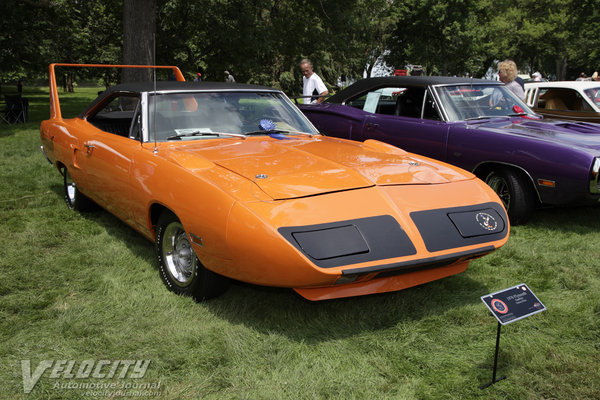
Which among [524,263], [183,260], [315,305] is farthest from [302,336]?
[524,263]

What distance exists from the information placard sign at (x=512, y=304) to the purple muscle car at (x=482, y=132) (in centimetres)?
256

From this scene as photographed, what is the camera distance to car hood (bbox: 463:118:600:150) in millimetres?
4973

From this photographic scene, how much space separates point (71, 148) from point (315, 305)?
2943mm

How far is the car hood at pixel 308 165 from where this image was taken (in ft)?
9.95

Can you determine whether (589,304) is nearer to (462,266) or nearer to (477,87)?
(462,266)

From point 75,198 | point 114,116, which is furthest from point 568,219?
point 75,198

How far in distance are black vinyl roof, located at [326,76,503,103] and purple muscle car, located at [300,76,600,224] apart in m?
0.01

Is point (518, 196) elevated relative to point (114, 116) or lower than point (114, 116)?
lower

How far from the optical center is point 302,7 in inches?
751

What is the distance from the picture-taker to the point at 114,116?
5309 millimetres

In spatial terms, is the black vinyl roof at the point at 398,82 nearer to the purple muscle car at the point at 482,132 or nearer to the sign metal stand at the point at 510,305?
the purple muscle car at the point at 482,132

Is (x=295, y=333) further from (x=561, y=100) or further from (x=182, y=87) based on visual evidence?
(x=561, y=100)

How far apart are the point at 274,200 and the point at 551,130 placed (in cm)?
382

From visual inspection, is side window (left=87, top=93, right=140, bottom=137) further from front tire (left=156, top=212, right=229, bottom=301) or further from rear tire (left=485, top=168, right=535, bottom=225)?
rear tire (left=485, top=168, right=535, bottom=225)
